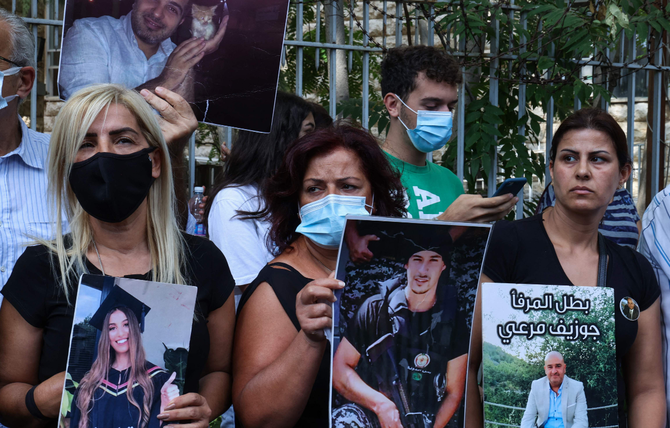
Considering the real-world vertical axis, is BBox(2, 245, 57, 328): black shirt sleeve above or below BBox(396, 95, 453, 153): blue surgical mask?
below

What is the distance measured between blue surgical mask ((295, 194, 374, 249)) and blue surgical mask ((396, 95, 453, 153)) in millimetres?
1370

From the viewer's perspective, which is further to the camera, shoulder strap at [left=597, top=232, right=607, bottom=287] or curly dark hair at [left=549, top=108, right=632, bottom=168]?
curly dark hair at [left=549, top=108, right=632, bottom=168]

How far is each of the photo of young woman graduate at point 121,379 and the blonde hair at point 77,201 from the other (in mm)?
210

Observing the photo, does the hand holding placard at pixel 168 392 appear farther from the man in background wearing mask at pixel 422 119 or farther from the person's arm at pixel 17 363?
the man in background wearing mask at pixel 422 119

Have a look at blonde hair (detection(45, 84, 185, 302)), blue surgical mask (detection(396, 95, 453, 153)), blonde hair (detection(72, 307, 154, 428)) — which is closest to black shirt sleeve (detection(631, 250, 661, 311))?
blue surgical mask (detection(396, 95, 453, 153))

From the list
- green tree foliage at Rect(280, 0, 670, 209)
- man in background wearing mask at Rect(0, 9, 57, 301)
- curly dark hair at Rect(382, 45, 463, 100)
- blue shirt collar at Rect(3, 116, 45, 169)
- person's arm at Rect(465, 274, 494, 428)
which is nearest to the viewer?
person's arm at Rect(465, 274, 494, 428)

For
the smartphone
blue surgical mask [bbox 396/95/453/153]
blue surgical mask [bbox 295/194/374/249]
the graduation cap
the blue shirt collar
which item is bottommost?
the graduation cap

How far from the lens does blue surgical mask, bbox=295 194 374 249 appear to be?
2195 millimetres

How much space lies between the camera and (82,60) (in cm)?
248

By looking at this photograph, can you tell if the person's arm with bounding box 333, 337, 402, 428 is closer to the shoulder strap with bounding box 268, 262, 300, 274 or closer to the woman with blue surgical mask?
the woman with blue surgical mask

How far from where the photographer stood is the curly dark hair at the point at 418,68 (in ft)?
11.9

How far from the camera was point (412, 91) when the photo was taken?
3.64 m

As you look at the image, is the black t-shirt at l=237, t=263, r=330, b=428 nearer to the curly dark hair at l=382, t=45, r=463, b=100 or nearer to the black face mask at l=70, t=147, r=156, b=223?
the black face mask at l=70, t=147, r=156, b=223

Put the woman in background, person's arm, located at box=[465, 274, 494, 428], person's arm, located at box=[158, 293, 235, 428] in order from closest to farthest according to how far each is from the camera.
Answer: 1. person's arm, located at box=[158, 293, 235, 428]
2. person's arm, located at box=[465, 274, 494, 428]
3. the woman in background
